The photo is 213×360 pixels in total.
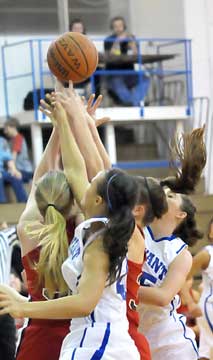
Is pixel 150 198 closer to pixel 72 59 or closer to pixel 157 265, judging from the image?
pixel 157 265

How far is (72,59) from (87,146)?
1.76 ft

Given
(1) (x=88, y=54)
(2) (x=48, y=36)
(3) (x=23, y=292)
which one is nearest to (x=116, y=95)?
(2) (x=48, y=36)

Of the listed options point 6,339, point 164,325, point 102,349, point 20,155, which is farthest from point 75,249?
point 20,155

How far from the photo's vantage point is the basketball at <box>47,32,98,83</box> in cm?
403

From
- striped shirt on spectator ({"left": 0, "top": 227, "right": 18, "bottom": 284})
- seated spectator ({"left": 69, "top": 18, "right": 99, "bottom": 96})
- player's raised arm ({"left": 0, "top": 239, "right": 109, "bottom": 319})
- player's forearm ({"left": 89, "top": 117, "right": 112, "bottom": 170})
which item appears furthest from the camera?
seated spectator ({"left": 69, "top": 18, "right": 99, "bottom": 96})

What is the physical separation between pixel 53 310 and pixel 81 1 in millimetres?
10854

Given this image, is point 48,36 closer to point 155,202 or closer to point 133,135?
point 133,135

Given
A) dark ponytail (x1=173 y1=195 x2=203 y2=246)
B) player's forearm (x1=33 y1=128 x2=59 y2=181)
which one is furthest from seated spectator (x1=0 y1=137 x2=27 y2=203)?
player's forearm (x1=33 y1=128 x2=59 y2=181)

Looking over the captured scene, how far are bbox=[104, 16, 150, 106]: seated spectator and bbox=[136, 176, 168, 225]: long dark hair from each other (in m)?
8.71

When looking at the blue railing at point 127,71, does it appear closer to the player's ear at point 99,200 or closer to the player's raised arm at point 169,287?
the player's raised arm at point 169,287

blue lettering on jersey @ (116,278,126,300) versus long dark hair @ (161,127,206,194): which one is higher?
long dark hair @ (161,127,206,194)

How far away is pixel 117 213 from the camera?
296 centimetres

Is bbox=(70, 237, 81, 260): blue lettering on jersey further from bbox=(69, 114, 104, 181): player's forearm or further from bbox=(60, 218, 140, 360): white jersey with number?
bbox=(69, 114, 104, 181): player's forearm

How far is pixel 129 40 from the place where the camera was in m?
12.1
